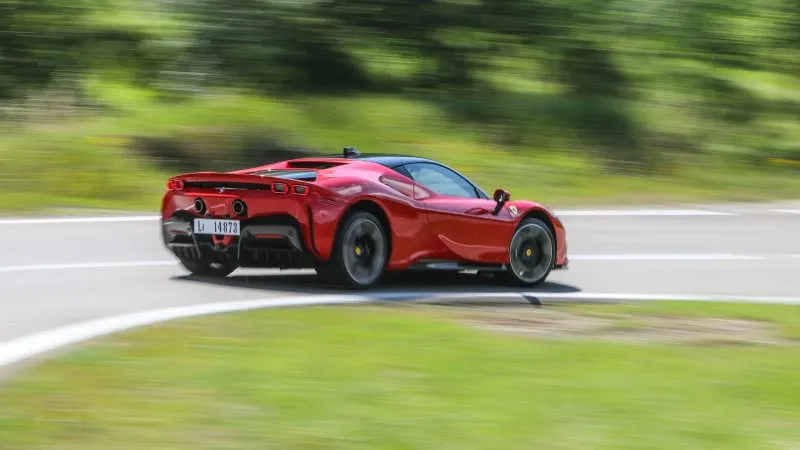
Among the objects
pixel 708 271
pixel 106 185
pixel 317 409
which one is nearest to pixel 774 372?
pixel 317 409

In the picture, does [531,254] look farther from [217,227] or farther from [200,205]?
[200,205]

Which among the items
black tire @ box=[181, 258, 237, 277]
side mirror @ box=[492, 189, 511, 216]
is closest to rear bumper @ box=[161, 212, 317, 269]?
black tire @ box=[181, 258, 237, 277]

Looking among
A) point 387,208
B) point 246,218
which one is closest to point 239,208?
point 246,218

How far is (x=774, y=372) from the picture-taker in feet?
24.2

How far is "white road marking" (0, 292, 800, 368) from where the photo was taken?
745cm

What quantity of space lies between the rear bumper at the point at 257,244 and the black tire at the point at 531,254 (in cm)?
218

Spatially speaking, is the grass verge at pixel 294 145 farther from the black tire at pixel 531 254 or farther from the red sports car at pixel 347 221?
the black tire at pixel 531 254

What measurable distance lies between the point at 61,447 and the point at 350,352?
2448mm

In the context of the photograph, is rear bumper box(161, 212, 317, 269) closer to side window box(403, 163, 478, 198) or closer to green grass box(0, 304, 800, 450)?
side window box(403, 163, 478, 198)

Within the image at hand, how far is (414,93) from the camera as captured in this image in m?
25.1

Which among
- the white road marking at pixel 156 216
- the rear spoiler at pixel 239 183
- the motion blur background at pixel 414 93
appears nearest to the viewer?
the rear spoiler at pixel 239 183

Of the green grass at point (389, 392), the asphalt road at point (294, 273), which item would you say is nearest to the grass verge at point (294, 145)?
the asphalt road at point (294, 273)

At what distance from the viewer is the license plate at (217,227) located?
10.1 m

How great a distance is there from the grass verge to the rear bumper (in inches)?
272
